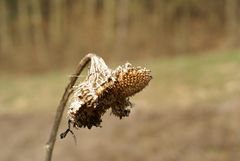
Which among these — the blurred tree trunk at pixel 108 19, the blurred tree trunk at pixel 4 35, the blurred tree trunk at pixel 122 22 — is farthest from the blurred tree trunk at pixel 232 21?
the blurred tree trunk at pixel 4 35

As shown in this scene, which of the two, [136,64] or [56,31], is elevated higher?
[56,31]

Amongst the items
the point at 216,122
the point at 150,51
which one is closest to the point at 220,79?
the point at 216,122

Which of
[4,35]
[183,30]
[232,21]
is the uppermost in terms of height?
[4,35]

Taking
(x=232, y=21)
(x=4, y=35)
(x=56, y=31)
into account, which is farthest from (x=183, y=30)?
(x=4, y=35)

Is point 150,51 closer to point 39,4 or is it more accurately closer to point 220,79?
point 39,4

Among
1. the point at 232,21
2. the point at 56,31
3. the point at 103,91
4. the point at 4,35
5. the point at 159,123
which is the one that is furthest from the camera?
the point at 56,31

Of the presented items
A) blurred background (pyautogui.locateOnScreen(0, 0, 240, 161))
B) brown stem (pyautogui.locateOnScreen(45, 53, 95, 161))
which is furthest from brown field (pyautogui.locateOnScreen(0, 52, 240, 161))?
brown stem (pyautogui.locateOnScreen(45, 53, 95, 161))

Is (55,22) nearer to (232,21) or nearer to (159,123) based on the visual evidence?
(232,21)

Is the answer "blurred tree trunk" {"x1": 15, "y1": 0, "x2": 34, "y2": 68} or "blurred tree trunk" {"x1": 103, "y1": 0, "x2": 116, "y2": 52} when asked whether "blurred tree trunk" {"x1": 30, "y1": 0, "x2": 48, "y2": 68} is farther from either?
"blurred tree trunk" {"x1": 103, "y1": 0, "x2": 116, "y2": 52}
